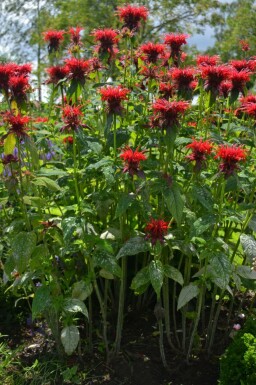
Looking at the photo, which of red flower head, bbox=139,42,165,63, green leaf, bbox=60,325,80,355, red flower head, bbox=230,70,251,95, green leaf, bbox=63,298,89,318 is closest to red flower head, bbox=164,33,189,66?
red flower head, bbox=139,42,165,63

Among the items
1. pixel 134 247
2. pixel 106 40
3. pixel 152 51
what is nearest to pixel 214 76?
pixel 152 51

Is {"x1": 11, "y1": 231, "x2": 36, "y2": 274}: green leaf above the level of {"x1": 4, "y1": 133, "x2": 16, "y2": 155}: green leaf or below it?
below

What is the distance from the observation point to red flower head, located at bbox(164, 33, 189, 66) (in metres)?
2.36

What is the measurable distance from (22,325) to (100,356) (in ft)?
2.05

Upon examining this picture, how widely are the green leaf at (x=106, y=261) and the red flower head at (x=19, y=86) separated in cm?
75

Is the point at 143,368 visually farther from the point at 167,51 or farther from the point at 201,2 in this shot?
the point at 201,2

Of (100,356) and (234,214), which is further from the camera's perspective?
(100,356)

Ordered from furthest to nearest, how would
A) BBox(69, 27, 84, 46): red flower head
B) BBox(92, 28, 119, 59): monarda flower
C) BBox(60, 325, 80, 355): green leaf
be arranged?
1. BBox(69, 27, 84, 46): red flower head
2. BBox(92, 28, 119, 59): monarda flower
3. BBox(60, 325, 80, 355): green leaf

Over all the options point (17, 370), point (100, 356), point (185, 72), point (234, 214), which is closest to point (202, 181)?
point (234, 214)

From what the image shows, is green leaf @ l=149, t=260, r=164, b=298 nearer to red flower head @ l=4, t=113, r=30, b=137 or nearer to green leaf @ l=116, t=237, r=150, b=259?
green leaf @ l=116, t=237, r=150, b=259

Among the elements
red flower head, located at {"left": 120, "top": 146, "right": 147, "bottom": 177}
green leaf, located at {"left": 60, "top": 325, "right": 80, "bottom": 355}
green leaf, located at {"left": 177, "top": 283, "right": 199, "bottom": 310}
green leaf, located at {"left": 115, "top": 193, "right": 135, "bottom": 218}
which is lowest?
green leaf, located at {"left": 60, "top": 325, "right": 80, "bottom": 355}

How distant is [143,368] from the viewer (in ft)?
8.07

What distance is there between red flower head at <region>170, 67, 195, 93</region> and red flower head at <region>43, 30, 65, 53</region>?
30.9 inches

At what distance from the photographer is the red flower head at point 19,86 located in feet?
7.12
